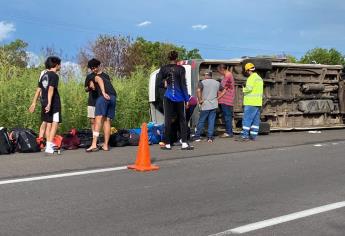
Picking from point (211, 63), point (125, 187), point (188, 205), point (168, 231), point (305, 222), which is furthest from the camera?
point (211, 63)

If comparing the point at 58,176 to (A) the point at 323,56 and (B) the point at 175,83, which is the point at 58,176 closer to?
(B) the point at 175,83

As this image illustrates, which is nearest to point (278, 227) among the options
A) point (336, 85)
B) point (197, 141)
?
point (197, 141)

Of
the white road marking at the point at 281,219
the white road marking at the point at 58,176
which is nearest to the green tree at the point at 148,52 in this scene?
the white road marking at the point at 58,176

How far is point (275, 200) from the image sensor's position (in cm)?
655

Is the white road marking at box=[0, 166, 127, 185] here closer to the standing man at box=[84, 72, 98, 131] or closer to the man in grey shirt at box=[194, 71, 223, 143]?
the standing man at box=[84, 72, 98, 131]

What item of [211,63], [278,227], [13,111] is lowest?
[278,227]

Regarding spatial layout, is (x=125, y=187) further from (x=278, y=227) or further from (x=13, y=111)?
(x=13, y=111)

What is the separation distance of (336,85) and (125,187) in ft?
38.3

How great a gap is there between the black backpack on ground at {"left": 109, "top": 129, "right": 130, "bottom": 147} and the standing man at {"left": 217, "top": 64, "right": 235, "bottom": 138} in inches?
110

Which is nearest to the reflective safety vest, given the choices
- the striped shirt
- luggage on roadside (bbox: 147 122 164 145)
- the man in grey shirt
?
the striped shirt

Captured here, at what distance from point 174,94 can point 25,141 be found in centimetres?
316

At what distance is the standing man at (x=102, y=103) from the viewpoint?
34.9ft

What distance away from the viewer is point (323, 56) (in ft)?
227

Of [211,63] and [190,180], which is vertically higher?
[211,63]
